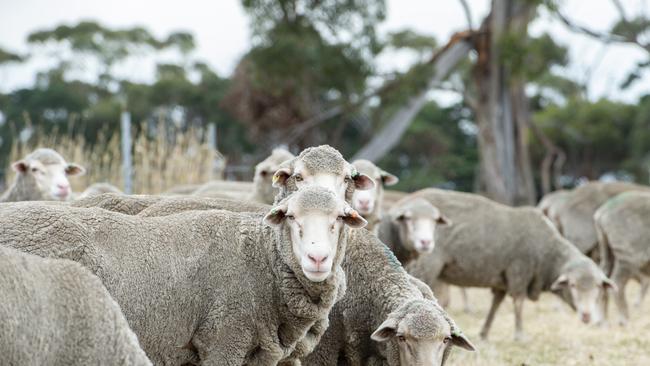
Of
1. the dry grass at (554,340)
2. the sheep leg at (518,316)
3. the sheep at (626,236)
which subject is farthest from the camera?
the sheep at (626,236)

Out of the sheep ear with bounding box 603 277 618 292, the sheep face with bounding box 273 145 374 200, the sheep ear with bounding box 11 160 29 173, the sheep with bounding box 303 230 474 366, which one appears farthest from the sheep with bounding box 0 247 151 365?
the sheep ear with bounding box 603 277 618 292

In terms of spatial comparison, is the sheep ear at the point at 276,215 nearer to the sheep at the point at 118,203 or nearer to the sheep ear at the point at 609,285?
the sheep at the point at 118,203

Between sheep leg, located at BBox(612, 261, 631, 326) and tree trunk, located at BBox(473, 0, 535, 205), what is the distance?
29.3ft

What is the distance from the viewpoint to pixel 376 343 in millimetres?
5027

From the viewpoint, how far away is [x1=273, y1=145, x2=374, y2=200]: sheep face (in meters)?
5.02

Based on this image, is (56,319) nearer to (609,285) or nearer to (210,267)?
(210,267)

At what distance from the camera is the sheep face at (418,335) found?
14.9 ft

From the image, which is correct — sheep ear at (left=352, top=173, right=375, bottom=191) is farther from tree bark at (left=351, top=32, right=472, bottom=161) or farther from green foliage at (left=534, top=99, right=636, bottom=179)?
green foliage at (left=534, top=99, right=636, bottom=179)

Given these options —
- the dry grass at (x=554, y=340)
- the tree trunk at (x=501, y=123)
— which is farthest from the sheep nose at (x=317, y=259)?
the tree trunk at (x=501, y=123)

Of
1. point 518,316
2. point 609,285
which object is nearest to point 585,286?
point 609,285

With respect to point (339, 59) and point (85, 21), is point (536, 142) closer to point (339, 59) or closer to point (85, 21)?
point (339, 59)

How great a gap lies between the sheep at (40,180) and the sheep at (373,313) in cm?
333

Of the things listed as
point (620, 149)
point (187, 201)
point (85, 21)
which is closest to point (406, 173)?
point (620, 149)

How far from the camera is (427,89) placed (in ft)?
61.8
